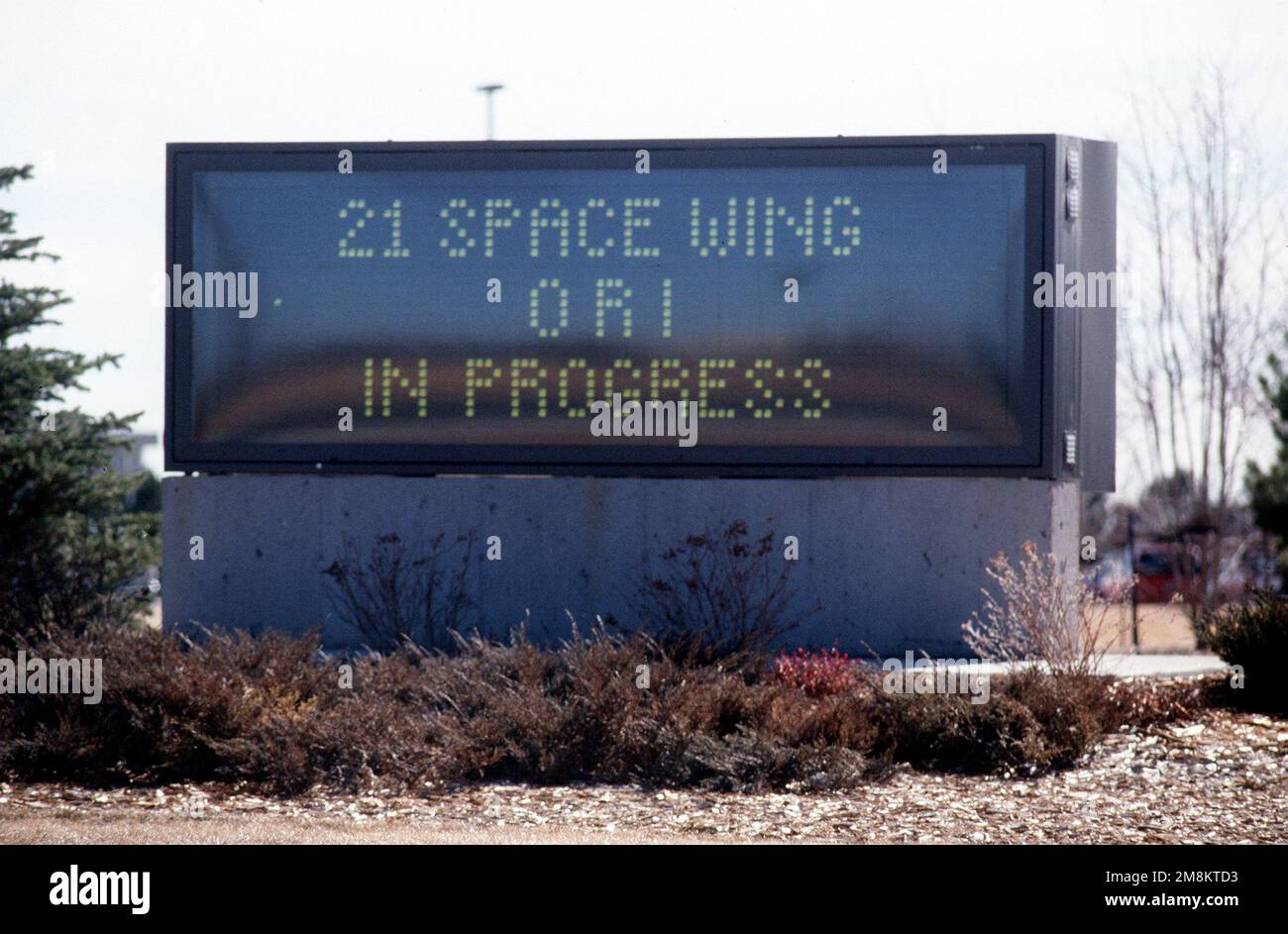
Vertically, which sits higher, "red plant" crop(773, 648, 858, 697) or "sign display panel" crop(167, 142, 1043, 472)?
"sign display panel" crop(167, 142, 1043, 472)

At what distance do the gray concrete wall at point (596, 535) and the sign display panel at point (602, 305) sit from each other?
0.22 meters

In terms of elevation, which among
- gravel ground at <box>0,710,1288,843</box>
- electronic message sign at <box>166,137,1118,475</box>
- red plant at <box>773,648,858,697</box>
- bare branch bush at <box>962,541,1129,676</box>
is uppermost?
electronic message sign at <box>166,137,1118,475</box>

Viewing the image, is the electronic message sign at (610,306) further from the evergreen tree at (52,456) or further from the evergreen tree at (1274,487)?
the evergreen tree at (1274,487)

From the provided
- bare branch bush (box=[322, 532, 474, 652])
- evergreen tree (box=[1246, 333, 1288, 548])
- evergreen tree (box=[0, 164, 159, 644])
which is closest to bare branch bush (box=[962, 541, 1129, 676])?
bare branch bush (box=[322, 532, 474, 652])

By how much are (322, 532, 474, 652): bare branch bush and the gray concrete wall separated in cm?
13

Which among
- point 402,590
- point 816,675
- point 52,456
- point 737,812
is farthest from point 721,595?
point 52,456

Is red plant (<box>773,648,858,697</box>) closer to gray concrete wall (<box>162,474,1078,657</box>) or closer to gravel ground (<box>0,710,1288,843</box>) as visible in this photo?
gravel ground (<box>0,710,1288,843</box>)

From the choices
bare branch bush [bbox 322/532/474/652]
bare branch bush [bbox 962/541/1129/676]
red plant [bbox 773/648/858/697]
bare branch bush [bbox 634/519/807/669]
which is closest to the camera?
bare branch bush [bbox 962/541/1129/676]

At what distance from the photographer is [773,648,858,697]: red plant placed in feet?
32.4

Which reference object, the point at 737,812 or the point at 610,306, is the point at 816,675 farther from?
the point at 610,306

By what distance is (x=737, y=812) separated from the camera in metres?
7.79

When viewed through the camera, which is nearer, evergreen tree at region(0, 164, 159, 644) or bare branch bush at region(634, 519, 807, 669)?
bare branch bush at region(634, 519, 807, 669)

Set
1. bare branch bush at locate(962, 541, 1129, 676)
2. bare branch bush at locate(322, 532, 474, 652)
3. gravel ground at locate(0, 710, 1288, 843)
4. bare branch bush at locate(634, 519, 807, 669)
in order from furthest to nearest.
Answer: bare branch bush at locate(322, 532, 474, 652) < bare branch bush at locate(634, 519, 807, 669) < bare branch bush at locate(962, 541, 1129, 676) < gravel ground at locate(0, 710, 1288, 843)
